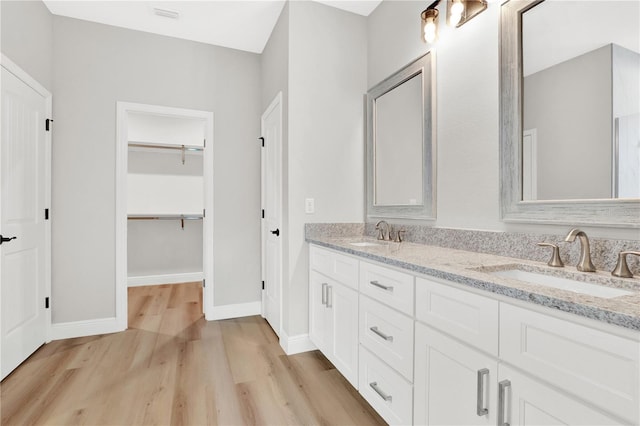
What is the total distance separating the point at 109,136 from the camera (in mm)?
2869

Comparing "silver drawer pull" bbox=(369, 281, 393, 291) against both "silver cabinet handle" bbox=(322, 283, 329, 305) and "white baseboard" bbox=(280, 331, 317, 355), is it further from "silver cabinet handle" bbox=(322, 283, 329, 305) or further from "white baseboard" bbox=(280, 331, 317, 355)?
"white baseboard" bbox=(280, 331, 317, 355)

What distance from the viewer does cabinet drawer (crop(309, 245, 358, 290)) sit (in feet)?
5.99

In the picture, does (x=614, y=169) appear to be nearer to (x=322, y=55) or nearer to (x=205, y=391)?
(x=322, y=55)

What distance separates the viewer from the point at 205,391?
6.35 ft

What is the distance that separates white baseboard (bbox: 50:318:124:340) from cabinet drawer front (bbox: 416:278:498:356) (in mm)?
2798

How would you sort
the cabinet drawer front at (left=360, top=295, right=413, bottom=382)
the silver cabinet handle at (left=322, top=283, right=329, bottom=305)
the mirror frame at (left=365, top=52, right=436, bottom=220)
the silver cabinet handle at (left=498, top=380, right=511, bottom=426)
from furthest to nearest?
the silver cabinet handle at (left=322, top=283, right=329, bottom=305) < the mirror frame at (left=365, top=52, right=436, bottom=220) < the cabinet drawer front at (left=360, top=295, right=413, bottom=382) < the silver cabinet handle at (left=498, top=380, right=511, bottom=426)

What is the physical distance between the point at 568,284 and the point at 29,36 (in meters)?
3.60

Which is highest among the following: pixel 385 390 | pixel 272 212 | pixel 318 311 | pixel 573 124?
pixel 573 124

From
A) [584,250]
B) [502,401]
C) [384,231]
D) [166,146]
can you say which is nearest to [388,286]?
[502,401]

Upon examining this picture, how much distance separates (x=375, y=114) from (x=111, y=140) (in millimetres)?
2324

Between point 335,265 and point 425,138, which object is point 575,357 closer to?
point 335,265

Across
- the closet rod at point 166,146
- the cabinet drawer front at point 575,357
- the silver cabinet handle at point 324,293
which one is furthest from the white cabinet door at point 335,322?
the closet rod at point 166,146

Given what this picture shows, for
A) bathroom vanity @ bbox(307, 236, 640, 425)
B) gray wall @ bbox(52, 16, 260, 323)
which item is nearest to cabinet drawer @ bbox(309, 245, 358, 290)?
bathroom vanity @ bbox(307, 236, 640, 425)

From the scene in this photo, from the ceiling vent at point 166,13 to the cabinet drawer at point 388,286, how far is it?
8.46ft
